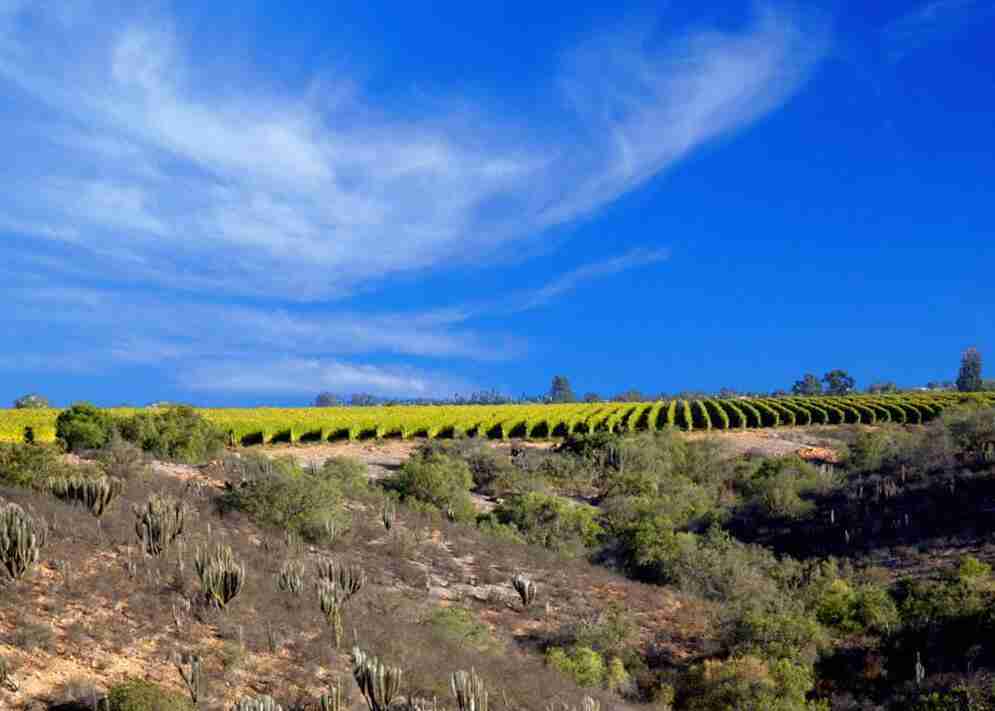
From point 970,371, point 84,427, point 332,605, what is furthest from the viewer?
point 970,371

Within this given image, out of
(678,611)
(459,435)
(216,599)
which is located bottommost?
(678,611)

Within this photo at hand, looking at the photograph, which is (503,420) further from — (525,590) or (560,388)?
(560,388)

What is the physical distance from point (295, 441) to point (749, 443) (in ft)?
99.2

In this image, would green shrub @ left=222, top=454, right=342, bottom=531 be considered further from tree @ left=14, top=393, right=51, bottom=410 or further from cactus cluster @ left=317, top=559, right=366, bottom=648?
tree @ left=14, top=393, right=51, bottom=410

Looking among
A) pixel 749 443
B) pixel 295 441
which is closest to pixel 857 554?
pixel 749 443

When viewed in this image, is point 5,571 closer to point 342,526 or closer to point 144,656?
point 144,656

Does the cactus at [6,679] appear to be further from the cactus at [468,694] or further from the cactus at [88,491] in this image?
the cactus at [88,491]

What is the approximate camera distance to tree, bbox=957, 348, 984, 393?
121m

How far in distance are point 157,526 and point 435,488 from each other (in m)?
14.0

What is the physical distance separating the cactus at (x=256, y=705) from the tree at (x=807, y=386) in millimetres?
139817

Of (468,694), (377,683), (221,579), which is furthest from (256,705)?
(221,579)

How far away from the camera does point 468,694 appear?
1085 centimetres

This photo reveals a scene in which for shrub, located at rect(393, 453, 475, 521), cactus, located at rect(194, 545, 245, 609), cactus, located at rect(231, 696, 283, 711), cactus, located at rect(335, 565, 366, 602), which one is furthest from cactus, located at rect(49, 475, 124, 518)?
shrub, located at rect(393, 453, 475, 521)

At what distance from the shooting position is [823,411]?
6431 cm
